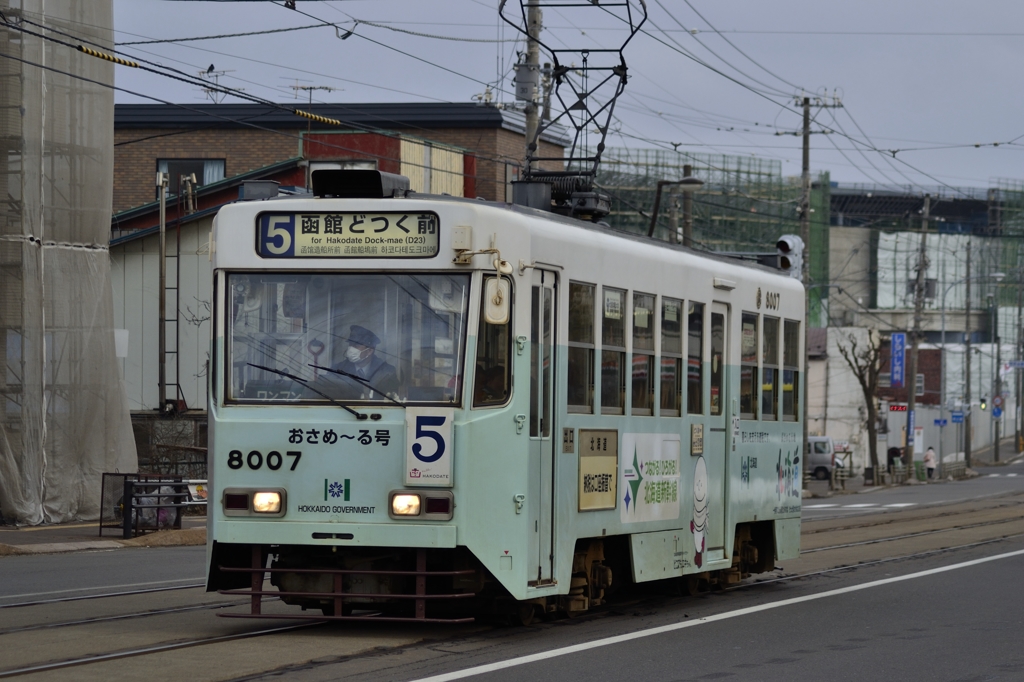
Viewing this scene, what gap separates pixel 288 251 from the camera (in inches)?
404

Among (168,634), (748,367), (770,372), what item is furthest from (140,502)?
(168,634)

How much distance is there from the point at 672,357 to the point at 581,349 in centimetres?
170

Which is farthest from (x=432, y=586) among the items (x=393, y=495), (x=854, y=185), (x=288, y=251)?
(x=854, y=185)

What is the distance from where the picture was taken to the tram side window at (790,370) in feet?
50.0

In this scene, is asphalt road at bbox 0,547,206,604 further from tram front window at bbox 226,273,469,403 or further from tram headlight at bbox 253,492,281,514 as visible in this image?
tram front window at bbox 226,273,469,403

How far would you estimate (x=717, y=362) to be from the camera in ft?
44.2

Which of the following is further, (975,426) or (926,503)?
(975,426)

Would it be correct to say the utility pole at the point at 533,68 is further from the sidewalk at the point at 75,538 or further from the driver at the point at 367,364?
the driver at the point at 367,364

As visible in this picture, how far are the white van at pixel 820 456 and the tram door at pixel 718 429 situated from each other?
45.3 m

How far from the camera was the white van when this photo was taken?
5822 cm

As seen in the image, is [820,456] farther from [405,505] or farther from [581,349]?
[405,505]

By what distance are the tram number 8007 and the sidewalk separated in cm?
1034

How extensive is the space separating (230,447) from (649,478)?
3495 millimetres

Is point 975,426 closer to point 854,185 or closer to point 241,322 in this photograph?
point 854,185
